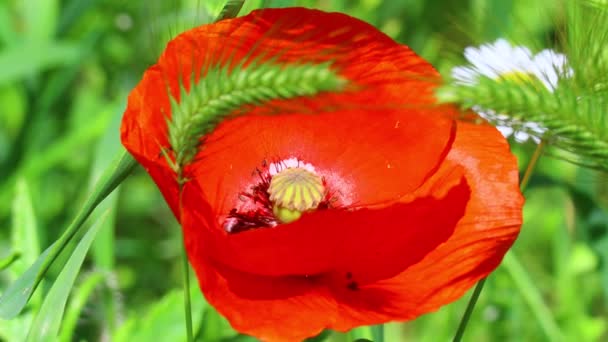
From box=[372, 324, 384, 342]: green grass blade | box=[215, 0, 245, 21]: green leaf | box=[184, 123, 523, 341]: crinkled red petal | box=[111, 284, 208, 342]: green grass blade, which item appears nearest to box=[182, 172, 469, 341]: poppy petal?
box=[184, 123, 523, 341]: crinkled red petal

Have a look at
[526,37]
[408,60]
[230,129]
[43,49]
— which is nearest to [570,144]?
[526,37]

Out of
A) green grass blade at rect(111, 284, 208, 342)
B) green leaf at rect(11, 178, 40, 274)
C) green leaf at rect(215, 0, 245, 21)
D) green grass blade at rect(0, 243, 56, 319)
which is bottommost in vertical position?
green grass blade at rect(111, 284, 208, 342)

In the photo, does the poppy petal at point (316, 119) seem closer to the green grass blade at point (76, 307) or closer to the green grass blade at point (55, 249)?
the green grass blade at point (55, 249)

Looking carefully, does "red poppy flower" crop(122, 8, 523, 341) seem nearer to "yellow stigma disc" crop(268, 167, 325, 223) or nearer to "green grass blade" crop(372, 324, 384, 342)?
"yellow stigma disc" crop(268, 167, 325, 223)

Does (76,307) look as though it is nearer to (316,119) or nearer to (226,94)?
(316,119)

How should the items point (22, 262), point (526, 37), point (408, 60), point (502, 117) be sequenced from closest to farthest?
point (502, 117) → point (526, 37) → point (408, 60) → point (22, 262)

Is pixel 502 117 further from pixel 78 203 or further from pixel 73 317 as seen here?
pixel 78 203

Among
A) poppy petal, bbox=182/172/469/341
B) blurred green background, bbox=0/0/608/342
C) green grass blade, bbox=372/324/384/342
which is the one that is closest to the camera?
poppy petal, bbox=182/172/469/341
